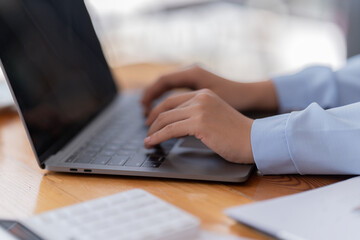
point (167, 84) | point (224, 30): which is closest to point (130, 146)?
point (167, 84)

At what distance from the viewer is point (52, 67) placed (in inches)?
32.6

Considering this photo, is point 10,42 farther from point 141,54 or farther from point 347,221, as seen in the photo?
point 141,54

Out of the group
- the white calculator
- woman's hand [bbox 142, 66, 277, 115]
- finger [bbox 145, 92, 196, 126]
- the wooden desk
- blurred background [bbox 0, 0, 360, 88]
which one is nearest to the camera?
the white calculator

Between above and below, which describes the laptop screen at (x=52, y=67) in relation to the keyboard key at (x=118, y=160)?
above

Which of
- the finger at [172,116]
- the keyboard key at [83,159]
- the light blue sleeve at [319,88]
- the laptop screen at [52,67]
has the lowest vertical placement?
the light blue sleeve at [319,88]

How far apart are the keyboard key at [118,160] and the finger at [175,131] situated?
0.16ft

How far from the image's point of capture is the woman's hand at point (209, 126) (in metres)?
0.66

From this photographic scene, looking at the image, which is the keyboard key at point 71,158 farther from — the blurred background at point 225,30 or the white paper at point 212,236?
the blurred background at point 225,30

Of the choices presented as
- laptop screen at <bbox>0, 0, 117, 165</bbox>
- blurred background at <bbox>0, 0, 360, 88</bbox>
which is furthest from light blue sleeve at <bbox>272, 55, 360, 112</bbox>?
blurred background at <bbox>0, 0, 360, 88</bbox>

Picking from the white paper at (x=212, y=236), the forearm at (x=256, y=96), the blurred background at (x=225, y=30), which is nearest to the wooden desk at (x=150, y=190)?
the white paper at (x=212, y=236)

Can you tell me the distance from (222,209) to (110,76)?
65 centimetres

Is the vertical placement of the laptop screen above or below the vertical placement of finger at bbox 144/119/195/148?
above

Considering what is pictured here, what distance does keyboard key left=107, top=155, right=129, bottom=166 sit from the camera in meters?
0.68

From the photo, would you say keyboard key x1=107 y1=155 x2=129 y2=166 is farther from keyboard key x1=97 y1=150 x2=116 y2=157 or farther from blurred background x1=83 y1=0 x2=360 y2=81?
blurred background x1=83 y1=0 x2=360 y2=81
